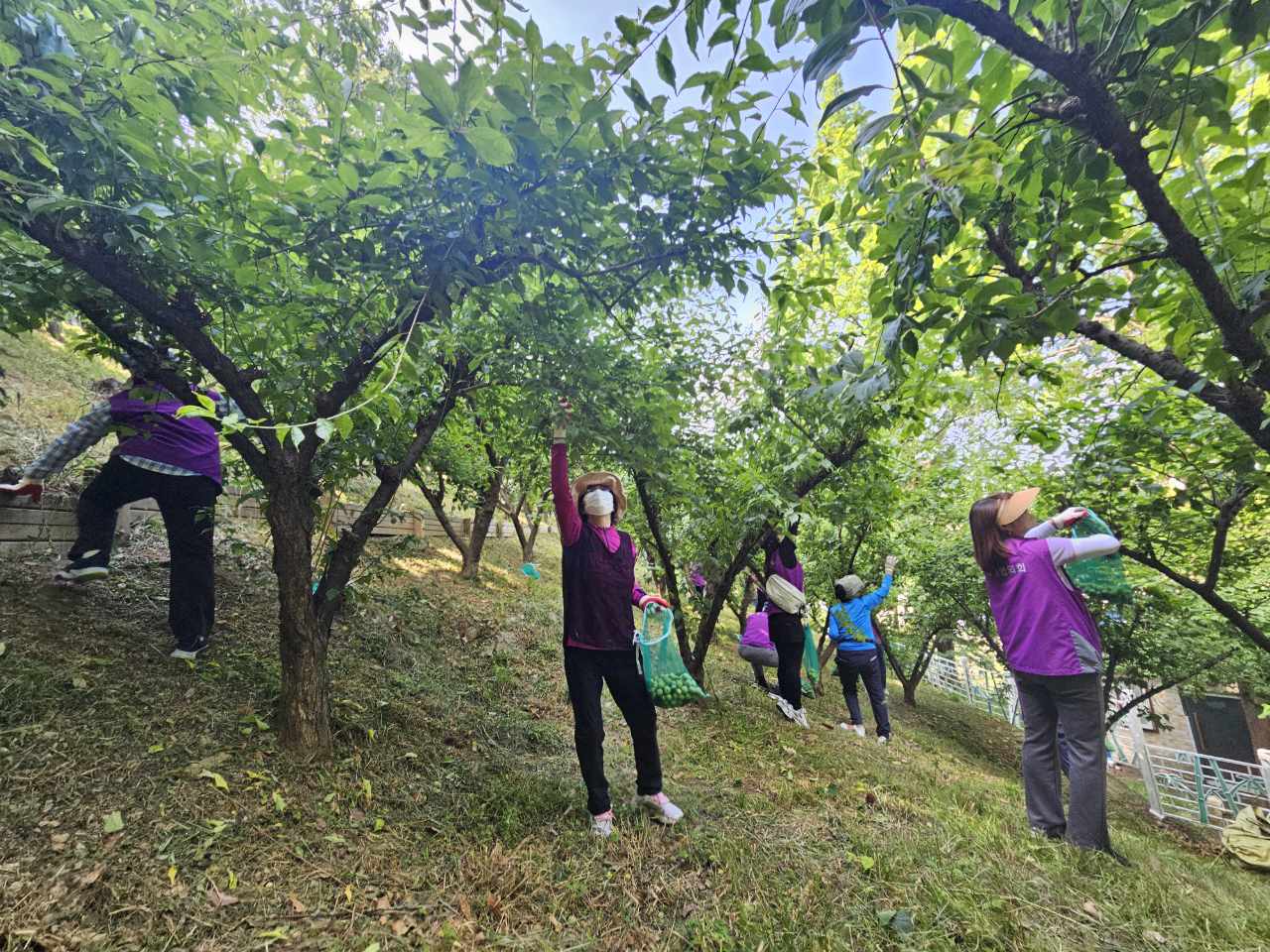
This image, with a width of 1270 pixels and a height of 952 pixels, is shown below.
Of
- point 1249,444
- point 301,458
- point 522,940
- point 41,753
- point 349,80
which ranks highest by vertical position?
point 349,80

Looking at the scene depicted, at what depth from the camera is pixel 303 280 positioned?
2.97 meters

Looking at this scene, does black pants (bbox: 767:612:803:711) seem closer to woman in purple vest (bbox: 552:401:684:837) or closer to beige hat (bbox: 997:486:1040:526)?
beige hat (bbox: 997:486:1040:526)

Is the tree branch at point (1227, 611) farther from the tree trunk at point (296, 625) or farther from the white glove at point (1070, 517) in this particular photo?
the tree trunk at point (296, 625)

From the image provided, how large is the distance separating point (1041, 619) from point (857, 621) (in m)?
3.39

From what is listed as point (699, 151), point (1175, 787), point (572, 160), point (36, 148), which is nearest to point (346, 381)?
point (36, 148)

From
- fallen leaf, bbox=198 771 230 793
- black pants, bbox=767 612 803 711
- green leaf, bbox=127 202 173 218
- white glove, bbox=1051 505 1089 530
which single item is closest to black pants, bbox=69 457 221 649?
fallen leaf, bbox=198 771 230 793

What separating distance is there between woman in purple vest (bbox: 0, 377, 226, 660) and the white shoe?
8.70ft

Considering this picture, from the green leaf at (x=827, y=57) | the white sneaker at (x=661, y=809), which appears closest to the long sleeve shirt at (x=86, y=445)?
the white sneaker at (x=661, y=809)

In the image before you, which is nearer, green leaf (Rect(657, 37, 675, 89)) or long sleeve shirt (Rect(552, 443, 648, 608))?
green leaf (Rect(657, 37, 675, 89))

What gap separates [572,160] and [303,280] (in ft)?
6.74

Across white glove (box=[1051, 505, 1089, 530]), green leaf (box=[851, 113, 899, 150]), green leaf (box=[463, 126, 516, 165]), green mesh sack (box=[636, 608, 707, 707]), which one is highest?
green leaf (box=[463, 126, 516, 165])

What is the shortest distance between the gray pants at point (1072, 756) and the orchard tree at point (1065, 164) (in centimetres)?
163

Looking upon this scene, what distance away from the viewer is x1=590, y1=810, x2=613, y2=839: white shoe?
8.75 ft

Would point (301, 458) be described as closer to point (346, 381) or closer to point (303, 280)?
point (346, 381)
